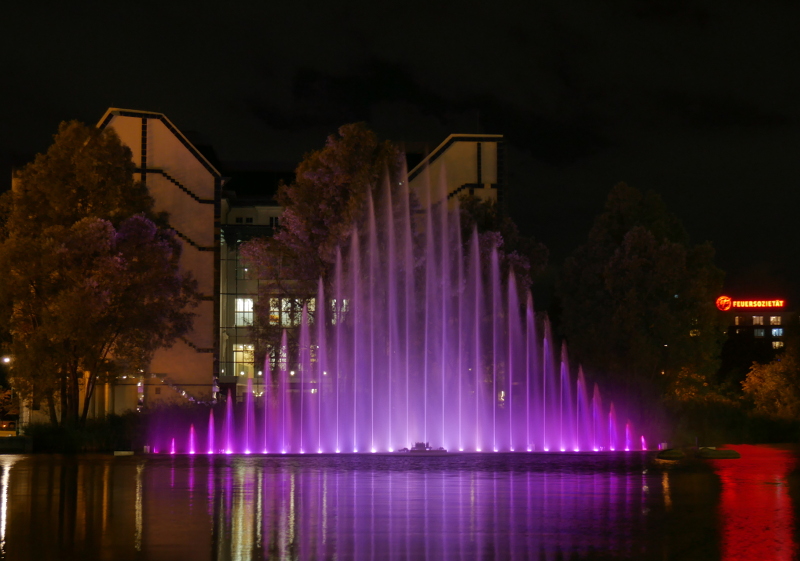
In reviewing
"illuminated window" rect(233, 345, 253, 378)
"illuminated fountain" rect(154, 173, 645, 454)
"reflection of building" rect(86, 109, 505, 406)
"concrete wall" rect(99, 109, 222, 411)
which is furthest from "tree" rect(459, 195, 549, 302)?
"illuminated window" rect(233, 345, 253, 378)

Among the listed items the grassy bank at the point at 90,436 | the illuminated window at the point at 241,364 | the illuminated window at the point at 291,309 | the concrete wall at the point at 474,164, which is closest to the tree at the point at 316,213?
the illuminated window at the point at 291,309

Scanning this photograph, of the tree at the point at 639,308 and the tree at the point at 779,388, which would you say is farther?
the tree at the point at 779,388

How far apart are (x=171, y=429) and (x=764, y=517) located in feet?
75.5

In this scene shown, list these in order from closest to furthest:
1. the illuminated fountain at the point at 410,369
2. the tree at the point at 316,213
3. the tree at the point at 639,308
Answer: the illuminated fountain at the point at 410,369 < the tree at the point at 316,213 < the tree at the point at 639,308

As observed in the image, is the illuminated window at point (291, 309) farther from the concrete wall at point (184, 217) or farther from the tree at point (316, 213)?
the concrete wall at point (184, 217)

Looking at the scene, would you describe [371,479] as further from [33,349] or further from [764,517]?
[33,349]

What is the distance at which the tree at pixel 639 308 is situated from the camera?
1652 inches

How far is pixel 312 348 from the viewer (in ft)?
121

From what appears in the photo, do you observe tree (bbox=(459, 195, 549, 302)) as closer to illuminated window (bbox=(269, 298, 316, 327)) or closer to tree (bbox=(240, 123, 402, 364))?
tree (bbox=(240, 123, 402, 364))

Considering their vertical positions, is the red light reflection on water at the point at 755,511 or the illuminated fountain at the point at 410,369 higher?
the illuminated fountain at the point at 410,369

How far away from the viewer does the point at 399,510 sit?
15203 mm

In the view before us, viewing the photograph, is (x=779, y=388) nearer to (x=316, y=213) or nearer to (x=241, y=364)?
(x=316, y=213)

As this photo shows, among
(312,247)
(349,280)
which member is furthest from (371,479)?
(312,247)

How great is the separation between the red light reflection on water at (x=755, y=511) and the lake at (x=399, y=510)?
32mm
